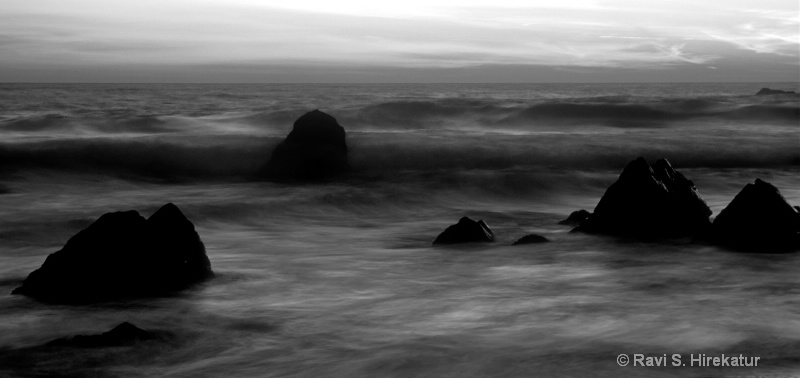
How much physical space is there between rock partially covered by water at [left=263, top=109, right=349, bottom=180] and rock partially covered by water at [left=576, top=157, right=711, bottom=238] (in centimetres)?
1006

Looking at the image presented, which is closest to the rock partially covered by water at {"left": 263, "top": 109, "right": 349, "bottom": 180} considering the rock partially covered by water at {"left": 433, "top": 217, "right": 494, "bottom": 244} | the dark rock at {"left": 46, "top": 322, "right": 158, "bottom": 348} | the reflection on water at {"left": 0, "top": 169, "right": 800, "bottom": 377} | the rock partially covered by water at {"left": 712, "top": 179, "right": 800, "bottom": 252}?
the reflection on water at {"left": 0, "top": 169, "right": 800, "bottom": 377}

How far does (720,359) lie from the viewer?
6336 mm

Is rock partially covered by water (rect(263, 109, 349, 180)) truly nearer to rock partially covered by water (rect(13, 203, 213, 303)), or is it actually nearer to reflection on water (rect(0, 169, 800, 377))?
reflection on water (rect(0, 169, 800, 377))

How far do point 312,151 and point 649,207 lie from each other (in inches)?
446

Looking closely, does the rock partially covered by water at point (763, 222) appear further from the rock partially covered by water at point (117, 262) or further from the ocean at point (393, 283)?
the rock partially covered by water at point (117, 262)

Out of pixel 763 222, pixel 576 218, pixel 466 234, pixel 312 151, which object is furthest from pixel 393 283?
pixel 312 151

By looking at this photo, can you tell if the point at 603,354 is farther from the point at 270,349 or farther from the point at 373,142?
the point at 373,142

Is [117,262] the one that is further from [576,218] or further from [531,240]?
[576,218]

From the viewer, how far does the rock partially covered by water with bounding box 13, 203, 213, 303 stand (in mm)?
8312

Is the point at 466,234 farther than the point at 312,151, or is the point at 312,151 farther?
the point at 312,151

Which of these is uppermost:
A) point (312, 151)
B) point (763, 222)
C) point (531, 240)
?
point (763, 222)

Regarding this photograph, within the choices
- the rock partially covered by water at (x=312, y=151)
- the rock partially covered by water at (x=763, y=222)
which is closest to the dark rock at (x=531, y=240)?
the rock partially covered by water at (x=763, y=222)

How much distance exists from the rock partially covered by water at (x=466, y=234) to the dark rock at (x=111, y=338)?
5.26m

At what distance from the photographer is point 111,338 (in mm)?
6699
